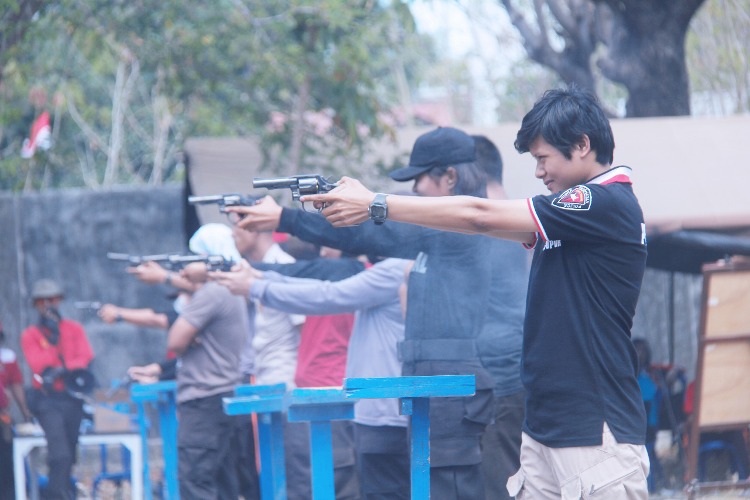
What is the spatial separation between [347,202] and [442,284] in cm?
138

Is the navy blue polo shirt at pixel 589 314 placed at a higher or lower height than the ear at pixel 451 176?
lower

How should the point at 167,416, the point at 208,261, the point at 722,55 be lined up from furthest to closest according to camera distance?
the point at 722,55, the point at 167,416, the point at 208,261

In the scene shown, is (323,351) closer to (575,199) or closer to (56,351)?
(575,199)

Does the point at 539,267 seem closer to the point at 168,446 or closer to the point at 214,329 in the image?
the point at 214,329

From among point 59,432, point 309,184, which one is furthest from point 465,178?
point 59,432

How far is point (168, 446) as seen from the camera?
21.6ft

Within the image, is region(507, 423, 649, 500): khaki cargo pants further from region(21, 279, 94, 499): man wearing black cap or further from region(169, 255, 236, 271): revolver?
region(21, 279, 94, 499): man wearing black cap

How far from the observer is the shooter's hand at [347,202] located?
3.11 metres

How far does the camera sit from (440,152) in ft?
14.7

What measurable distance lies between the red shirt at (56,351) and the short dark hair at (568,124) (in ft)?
19.0

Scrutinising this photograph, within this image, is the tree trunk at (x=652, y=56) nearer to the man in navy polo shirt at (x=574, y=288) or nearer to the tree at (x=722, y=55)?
the tree at (x=722, y=55)

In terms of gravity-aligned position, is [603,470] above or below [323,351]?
below

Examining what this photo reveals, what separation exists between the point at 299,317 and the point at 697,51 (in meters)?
9.26

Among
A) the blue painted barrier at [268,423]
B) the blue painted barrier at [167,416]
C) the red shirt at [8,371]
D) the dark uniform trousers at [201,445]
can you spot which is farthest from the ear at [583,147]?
the red shirt at [8,371]
